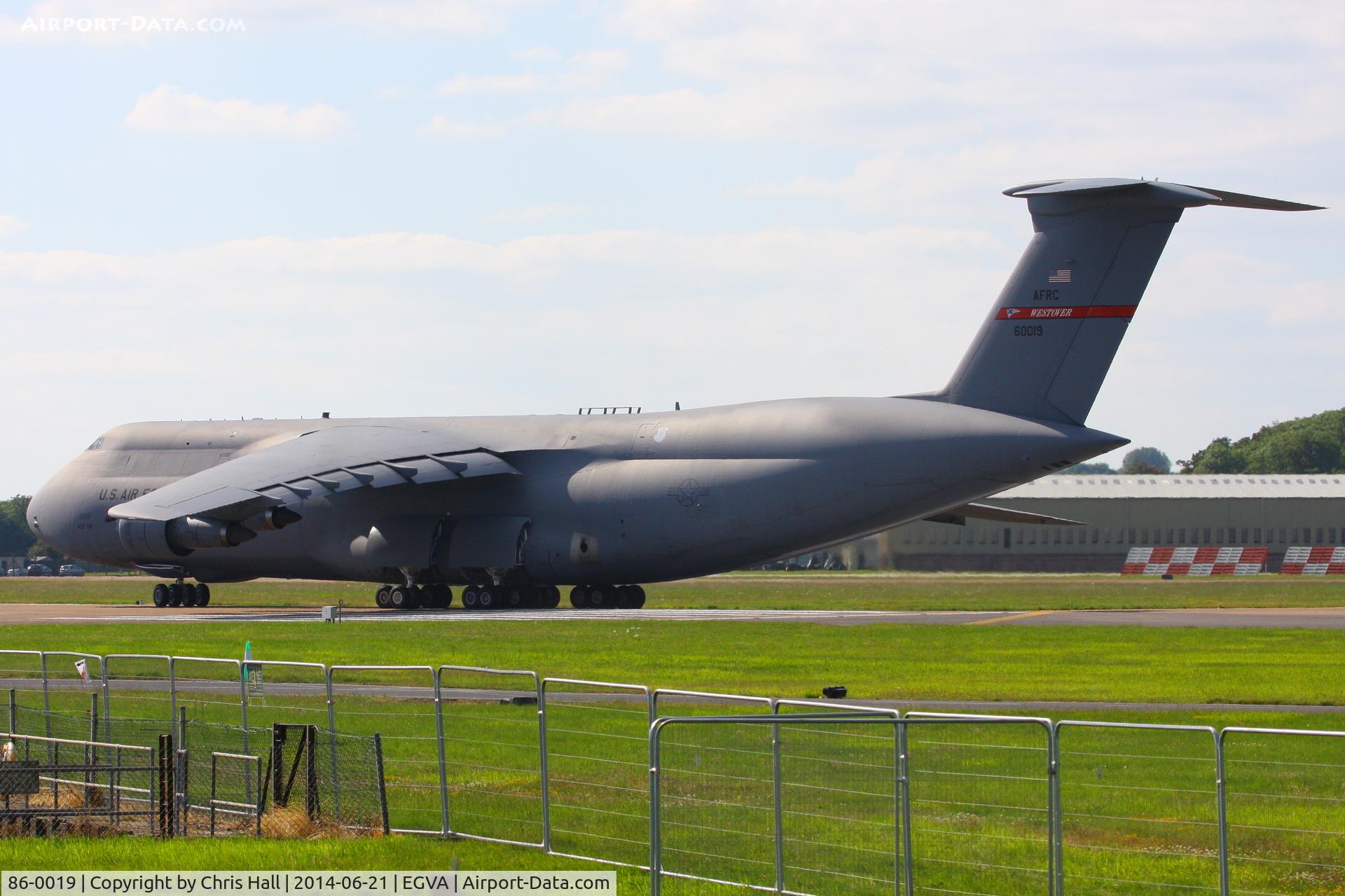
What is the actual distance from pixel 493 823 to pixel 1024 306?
29329 mm

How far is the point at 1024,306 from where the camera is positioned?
133 ft

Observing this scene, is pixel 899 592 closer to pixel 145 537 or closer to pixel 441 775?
pixel 145 537

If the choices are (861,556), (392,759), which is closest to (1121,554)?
(861,556)

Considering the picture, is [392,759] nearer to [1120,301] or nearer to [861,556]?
[1120,301]

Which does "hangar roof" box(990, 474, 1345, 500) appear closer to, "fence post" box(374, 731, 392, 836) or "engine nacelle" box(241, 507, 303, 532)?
"engine nacelle" box(241, 507, 303, 532)

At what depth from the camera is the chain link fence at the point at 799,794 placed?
419 inches

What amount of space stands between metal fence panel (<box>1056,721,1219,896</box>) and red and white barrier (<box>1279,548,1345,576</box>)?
73080 mm

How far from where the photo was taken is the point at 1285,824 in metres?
11.4

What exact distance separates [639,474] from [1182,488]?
181ft

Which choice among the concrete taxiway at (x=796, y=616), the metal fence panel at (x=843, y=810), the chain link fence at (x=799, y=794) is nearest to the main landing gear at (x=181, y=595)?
the concrete taxiway at (x=796, y=616)

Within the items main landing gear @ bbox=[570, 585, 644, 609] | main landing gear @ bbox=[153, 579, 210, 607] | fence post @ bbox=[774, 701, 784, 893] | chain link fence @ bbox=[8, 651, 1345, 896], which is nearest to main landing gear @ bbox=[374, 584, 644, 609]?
main landing gear @ bbox=[570, 585, 644, 609]

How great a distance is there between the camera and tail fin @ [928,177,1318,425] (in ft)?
128

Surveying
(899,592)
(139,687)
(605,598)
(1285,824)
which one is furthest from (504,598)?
(1285,824)

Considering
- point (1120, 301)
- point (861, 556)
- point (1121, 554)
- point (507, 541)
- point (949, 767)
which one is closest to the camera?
Result: point (949, 767)
